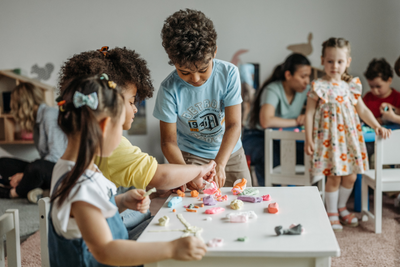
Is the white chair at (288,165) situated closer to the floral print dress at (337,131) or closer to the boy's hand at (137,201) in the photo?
the floral print dress at (337,131)

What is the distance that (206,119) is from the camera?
5.08ft

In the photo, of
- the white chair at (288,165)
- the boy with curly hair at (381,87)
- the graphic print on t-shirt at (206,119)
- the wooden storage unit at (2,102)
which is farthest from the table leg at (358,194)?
the wooden storage unit at (2,102)

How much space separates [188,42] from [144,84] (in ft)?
0.70

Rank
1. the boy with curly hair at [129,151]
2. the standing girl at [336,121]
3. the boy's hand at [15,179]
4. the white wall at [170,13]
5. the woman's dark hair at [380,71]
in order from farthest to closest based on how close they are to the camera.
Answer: the white wall at [170,13] < the woman's dark hair at [380,71] < the boy's hand at [15,179] < the standing girl at [336,121] < the boy with curly hair at [129,151]

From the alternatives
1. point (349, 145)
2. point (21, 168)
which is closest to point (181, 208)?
point (349, 145)

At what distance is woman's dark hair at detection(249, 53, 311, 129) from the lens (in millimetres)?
3068

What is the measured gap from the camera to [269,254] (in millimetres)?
795

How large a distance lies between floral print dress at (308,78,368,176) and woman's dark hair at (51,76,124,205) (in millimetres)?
1761

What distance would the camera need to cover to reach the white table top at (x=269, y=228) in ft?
2.62

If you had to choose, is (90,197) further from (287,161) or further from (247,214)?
(287,161)

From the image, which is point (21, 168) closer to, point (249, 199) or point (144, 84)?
point (144, 84)

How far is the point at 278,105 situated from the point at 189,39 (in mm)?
2028

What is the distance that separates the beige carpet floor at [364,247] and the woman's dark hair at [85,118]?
4.71 ft

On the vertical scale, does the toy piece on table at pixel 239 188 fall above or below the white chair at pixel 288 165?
above
